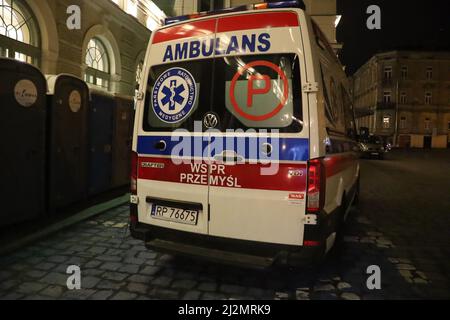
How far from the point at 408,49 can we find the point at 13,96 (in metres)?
51.6

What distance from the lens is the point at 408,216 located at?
644 cm

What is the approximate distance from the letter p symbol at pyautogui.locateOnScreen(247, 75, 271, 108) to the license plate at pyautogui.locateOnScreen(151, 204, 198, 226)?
3.72 ft

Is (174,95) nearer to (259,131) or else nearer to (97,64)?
(259,131)

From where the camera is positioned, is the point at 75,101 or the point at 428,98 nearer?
the point at 75,101

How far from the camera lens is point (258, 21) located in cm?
297

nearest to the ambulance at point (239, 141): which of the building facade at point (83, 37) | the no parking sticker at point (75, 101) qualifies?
the no parking sticker at point (75, 101)

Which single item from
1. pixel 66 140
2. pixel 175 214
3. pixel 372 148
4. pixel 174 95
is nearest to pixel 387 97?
pixel 372 148

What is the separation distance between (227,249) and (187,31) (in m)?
2.10

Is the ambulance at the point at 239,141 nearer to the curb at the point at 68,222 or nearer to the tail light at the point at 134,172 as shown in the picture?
the tail light at the point at 134,172

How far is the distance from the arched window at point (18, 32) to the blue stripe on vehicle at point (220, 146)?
570cm

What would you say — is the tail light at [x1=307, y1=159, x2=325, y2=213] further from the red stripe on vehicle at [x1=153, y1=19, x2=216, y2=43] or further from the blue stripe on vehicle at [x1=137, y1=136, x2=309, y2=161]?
the red stripe on vehicle at [x1=153, y1=19, x2=216, y2=43]

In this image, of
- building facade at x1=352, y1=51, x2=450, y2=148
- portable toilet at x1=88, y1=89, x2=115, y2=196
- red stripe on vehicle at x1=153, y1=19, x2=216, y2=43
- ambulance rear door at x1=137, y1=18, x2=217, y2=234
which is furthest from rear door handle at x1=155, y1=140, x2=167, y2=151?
building facade at x1=352, y1=51, x2=450, y2=148
